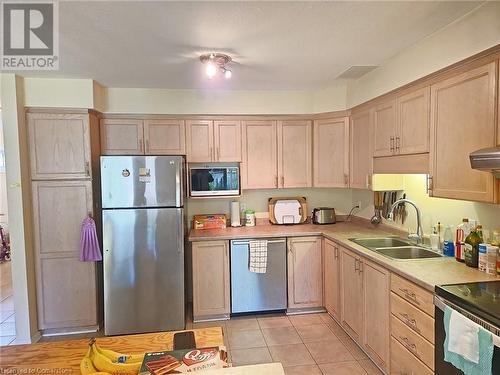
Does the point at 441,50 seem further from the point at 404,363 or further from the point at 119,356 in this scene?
the point at 119,356

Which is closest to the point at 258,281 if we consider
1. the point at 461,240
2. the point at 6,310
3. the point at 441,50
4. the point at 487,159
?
the point at 461,240

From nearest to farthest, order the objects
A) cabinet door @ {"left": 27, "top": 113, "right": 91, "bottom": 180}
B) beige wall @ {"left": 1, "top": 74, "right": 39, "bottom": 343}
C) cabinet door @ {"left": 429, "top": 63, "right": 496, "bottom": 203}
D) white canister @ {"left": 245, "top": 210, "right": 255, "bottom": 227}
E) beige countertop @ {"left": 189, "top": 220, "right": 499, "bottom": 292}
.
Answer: cabinet door @ {"left": 429, "top": 63, "right": 496, "bottom": 203}
beige countertop @ {"left": 189, "top": 220, "right": 499, "bottom": 292}
beige wall @ {"left": 1, "top": 74, "right": 39, "bottom": 343}
cabinet door @ {"left": 27, "top": 113, "right": 91, "bottom": 180}
white canister @ {"left": 245, "top": 210, "right": 255, "bottom": 227}

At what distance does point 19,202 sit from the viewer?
9.57 feet

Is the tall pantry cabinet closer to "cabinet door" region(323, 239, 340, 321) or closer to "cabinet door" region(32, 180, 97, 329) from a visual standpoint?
"cabinet door" region(32, 180, 97, 329)

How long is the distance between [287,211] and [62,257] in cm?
243

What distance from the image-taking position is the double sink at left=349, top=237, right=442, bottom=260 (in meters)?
2.63

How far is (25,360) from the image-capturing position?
4.09 feet

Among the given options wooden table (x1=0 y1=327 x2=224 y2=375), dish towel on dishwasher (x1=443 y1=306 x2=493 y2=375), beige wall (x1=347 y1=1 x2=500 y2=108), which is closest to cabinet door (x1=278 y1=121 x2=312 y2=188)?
beige wall (x1=347 y1=1 x2=500 y2=108)

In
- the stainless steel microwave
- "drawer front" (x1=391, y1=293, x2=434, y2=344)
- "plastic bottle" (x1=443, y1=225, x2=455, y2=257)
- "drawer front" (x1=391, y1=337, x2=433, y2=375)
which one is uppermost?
the stainless steel microwave

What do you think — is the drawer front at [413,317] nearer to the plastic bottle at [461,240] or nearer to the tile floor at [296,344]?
the plastic bottle at [461,240]

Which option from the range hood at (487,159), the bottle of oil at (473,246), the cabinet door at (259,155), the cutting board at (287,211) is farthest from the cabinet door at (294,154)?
the range hood at (487,159)

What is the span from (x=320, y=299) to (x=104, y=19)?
318cm

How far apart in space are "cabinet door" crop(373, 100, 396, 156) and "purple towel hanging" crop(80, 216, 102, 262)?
2.76 m

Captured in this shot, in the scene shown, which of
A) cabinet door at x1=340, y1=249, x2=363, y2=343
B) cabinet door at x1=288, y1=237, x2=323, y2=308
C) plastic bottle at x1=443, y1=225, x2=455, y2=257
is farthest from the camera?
cabinet door at x1=288, y1=237, x2=323, y2=308
